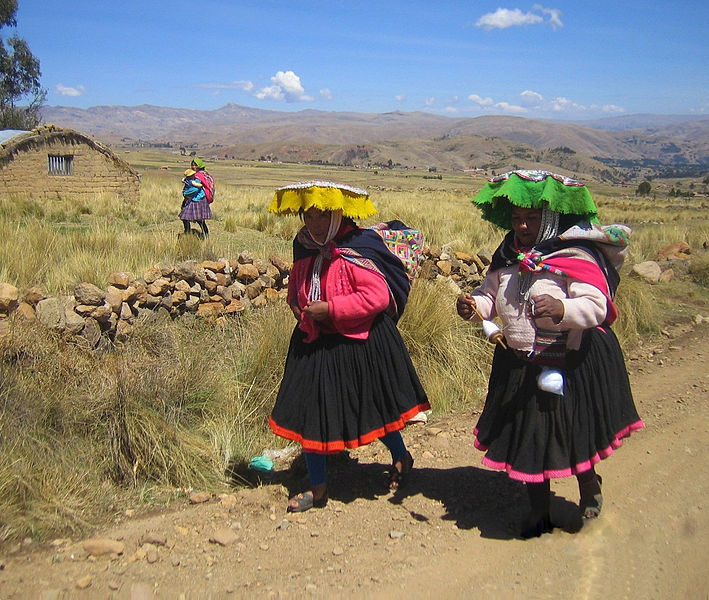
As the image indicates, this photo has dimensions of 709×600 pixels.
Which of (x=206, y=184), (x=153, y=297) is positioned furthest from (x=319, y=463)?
(x=206, y=184)

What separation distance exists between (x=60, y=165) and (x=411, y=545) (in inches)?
803

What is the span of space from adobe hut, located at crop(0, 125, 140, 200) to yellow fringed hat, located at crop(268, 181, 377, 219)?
18.2m

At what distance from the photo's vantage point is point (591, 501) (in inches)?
129

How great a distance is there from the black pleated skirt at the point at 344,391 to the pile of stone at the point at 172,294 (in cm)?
253

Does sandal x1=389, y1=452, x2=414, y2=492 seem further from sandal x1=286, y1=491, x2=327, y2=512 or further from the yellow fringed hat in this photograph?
the yellow fringed hat

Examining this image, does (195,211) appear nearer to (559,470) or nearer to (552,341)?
(552,341)

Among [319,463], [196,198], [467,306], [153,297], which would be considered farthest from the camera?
[196,198]

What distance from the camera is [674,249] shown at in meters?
11.8

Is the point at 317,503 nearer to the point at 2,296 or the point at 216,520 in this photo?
the point at 216,520

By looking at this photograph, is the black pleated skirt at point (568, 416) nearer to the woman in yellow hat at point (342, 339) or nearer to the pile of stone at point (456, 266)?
the woman in yellow hat at point (342, 339)

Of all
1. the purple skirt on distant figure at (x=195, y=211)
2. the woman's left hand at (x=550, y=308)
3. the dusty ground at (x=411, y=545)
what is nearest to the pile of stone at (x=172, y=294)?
the dusty ground at (x=411, y=545)

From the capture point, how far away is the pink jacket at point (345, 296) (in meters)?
3.25

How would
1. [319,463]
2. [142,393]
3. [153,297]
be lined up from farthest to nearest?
[153,297] → [142,393] → [319,463]

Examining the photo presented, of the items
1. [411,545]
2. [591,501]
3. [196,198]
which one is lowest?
[411,545]
